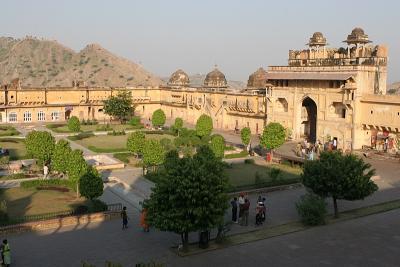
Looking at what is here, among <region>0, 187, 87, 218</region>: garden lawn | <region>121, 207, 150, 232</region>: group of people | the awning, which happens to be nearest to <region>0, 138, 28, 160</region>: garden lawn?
<region>0, 187, 87, 218</region>: garden lawn

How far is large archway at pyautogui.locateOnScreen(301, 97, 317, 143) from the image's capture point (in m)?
44.7

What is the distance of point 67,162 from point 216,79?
41.9 meters

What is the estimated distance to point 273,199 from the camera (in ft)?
82.4

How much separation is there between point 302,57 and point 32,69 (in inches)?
3460

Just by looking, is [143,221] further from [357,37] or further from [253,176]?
[357,37]

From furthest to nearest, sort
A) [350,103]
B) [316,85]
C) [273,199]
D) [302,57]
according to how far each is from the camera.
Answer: [302,57], [316,85], [350,103], [273,199]

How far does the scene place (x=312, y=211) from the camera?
2019cm

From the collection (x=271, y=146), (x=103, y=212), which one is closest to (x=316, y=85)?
(x=271, y=146)

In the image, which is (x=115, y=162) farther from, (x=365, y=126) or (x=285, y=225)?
(x=365, y=126)

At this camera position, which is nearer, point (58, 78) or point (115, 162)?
point (115, 162)

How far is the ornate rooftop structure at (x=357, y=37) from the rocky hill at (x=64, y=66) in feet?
266

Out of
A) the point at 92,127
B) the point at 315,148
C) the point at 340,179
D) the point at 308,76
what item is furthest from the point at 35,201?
the point at 92,127

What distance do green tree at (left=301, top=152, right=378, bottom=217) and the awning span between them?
18388 millimetres

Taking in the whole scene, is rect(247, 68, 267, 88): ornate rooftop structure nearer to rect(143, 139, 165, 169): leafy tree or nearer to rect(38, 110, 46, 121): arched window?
rect(38, 110, 46, 121): arched window
